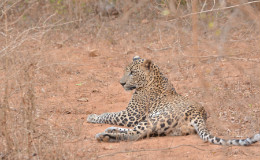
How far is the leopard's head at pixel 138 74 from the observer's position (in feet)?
27.1

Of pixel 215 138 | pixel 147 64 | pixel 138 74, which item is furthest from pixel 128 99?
pixel 215 138

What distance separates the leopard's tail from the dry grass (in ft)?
0.88

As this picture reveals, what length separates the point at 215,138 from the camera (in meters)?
6.21

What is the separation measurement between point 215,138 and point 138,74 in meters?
2.54

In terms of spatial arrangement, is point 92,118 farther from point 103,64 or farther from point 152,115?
point 103,64

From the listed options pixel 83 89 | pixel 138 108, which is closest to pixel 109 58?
pixel 83 89

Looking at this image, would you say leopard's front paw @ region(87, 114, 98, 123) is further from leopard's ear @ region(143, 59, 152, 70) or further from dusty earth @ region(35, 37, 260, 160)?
leopard's ear @ region(143, 59, 152, 70)

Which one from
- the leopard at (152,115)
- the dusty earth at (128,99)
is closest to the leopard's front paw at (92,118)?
the leopard at (152,115)

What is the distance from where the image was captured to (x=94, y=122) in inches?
328

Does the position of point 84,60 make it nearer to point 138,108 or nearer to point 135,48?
point 135,48

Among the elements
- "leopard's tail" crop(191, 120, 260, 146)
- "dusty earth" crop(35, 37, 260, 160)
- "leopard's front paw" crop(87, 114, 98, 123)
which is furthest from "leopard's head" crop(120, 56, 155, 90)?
"leopard's tail" crop(191, 120, 260, 146)

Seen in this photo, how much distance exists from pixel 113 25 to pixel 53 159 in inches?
424

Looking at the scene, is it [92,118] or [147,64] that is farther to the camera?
[92,118]

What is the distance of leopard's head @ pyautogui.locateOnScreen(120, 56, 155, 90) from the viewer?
325 inches
